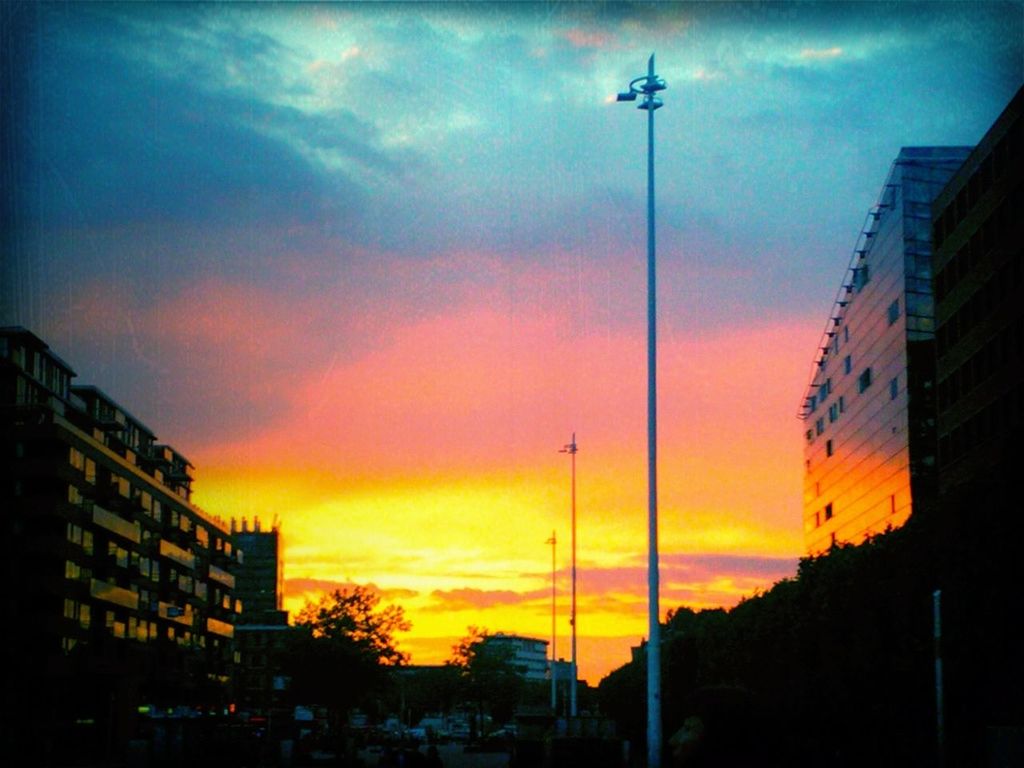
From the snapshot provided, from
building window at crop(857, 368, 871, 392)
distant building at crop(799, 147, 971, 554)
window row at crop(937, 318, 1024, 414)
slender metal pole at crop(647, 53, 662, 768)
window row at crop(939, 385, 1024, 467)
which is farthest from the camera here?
building window at crop(857, 368, 871, 392)

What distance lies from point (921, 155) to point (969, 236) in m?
35.3

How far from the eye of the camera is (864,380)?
116250mm

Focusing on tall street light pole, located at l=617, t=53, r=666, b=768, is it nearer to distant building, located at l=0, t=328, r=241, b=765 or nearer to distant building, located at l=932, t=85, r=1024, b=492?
distant building, located at l=932, t=85, r=1024, b=492

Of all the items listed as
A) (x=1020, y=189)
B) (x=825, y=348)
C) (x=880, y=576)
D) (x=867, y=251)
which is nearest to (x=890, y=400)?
(x=867, y=251)

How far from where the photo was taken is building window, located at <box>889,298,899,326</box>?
106750 millimetres

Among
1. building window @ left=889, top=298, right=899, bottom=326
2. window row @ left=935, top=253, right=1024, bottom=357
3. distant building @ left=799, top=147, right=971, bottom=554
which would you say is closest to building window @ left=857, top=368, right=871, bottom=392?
distant building @ left=799, top=147, right=971, bottom=554

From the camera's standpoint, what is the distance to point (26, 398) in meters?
95.2

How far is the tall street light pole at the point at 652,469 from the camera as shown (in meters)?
37.2

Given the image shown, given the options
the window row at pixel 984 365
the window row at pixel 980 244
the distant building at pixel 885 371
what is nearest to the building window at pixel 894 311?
the distant building at pixel 885 371

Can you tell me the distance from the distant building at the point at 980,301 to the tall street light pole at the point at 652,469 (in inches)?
1185

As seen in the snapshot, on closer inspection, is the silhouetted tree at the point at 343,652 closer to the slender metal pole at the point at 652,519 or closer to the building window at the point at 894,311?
the building window at the point at 894,311

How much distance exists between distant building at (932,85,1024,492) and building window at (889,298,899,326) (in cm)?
1755

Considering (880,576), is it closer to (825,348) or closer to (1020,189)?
(1020,189)

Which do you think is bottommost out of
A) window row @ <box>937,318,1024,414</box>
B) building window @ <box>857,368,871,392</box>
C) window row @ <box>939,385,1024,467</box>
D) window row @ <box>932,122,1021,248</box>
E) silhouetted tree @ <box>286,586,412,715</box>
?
silhouetted tree @ <box>286,586,412,715</box>
